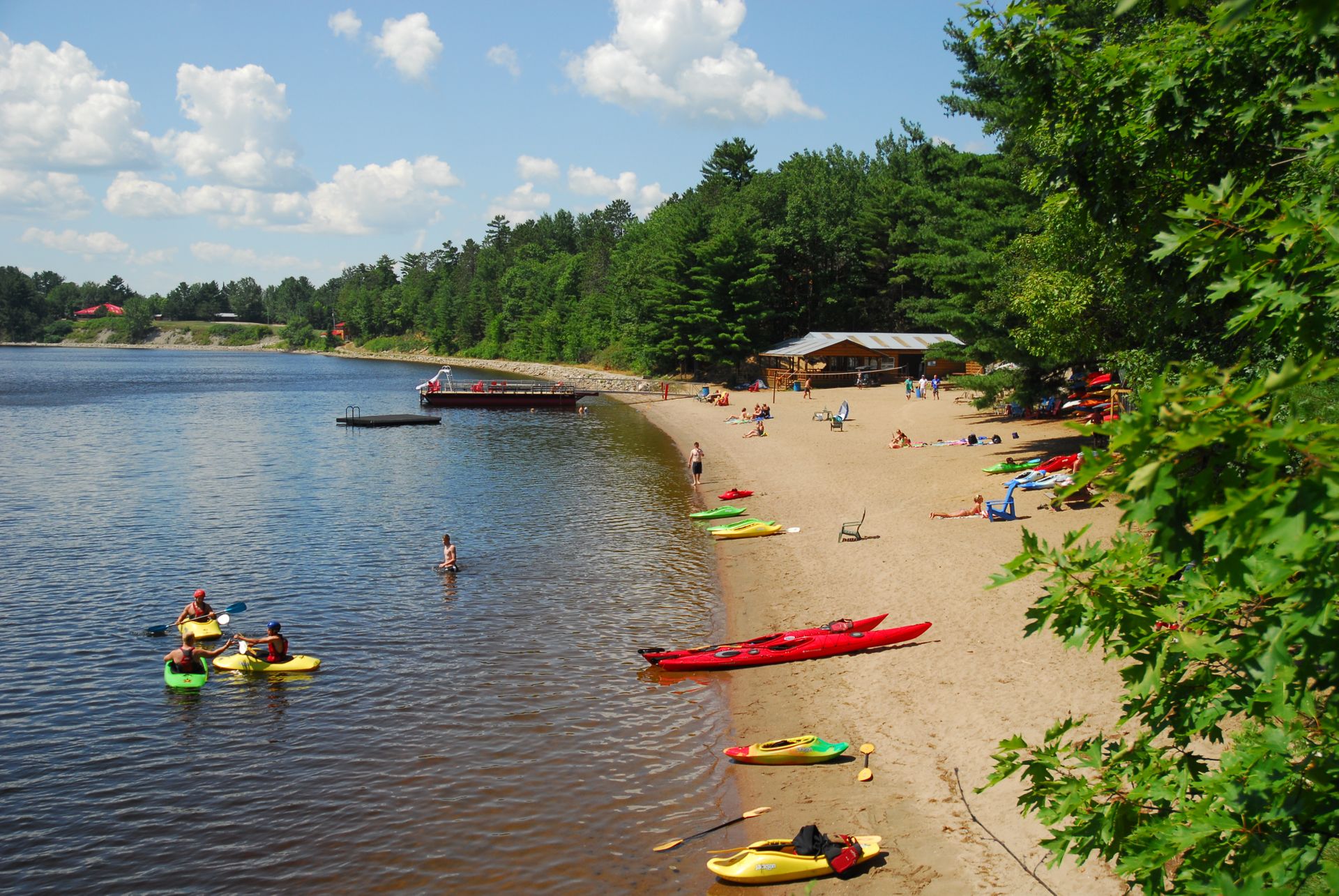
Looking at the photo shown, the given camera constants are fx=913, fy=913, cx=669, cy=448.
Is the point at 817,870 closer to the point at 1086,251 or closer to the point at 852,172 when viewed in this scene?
the point at 1086,251

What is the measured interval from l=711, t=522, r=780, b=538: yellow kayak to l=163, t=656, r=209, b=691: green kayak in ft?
47.6

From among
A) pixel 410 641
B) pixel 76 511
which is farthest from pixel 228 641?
pixel 76 511

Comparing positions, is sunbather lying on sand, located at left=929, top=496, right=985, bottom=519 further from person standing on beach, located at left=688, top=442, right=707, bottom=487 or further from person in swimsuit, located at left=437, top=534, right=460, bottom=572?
person in swimsuit, located at left=437, top=534, right=460, bottom=572

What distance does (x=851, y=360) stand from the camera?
242ft

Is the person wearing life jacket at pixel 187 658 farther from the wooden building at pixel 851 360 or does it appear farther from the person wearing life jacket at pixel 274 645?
the wooden building at pixel 851 360

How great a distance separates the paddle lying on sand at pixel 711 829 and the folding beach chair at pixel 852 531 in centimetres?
1245

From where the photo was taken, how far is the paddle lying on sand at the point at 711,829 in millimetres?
11672

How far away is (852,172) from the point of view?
9950 centimetres

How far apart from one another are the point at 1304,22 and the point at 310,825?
13578 millimetres

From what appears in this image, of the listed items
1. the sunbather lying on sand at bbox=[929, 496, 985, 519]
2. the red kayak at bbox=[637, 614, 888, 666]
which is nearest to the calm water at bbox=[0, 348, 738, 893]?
the red kayak at bbox=[637, 614, 888, 666]

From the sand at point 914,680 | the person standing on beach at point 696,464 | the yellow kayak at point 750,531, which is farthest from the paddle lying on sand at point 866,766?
the person standing on beach at point 696,464

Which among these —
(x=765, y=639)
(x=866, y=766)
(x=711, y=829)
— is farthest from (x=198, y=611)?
(x=866, y=766)

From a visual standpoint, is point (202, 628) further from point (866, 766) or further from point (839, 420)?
point (839, 420)

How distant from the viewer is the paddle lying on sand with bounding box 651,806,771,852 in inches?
460
